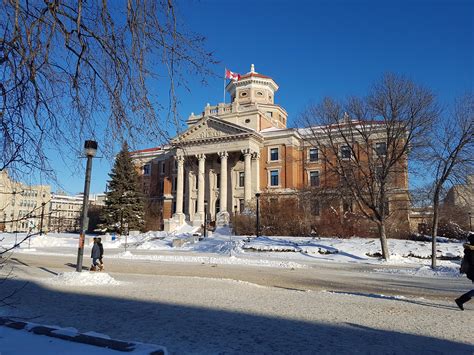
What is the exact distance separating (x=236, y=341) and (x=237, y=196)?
52446mm

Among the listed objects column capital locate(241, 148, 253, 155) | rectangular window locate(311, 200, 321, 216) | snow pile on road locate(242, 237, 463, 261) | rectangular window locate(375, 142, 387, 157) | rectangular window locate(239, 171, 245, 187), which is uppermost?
column capital locate(241, 148, 253, 155)

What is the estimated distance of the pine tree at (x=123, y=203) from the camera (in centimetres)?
5197

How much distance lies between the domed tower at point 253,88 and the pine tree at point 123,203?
22.5 metres

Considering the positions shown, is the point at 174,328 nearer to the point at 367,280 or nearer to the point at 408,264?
the point at 367,280

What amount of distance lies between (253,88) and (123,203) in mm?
28131

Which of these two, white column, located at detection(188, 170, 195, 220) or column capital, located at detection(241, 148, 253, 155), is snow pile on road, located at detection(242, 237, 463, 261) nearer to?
column capital, located at detection(241, 148, 253, 155)

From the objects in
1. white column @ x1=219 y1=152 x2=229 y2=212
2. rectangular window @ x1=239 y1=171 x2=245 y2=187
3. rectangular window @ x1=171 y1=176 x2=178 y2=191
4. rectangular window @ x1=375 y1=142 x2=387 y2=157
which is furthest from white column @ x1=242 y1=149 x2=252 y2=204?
rectangular window @ x1=375 y1=142 x2=387 y2=157

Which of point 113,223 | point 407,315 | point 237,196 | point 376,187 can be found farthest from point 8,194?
point 237,196

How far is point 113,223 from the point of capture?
5197cm

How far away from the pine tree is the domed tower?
73.7ft

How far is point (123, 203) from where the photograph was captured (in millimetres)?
53094

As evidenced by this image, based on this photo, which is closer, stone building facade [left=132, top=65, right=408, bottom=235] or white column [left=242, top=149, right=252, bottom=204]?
white column [left=242, top=149, right=252, bottom=204]

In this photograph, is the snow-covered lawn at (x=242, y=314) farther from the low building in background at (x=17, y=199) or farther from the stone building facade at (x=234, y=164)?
the stone building facade at (x=234, y=164)

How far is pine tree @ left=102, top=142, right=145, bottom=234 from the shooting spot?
51969 millimetres
